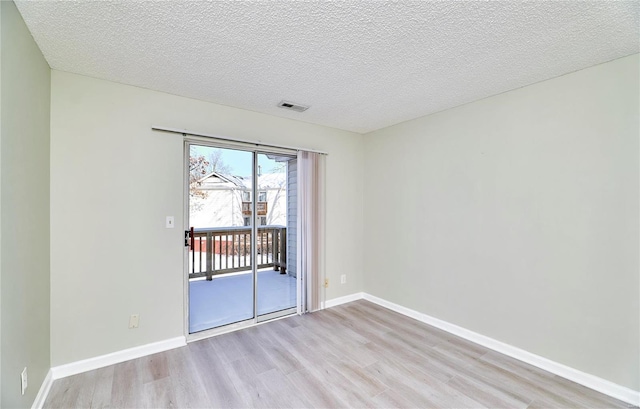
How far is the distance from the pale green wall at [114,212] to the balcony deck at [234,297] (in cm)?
45

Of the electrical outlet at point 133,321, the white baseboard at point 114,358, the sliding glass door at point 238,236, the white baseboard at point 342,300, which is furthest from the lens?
the white baseboard at point 342,300

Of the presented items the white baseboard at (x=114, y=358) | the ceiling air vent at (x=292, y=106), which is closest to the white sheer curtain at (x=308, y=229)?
the ceiling air vent at (x=292, y=106)

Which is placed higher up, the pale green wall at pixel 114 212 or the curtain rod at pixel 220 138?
the curtain rod at pixel 220 138

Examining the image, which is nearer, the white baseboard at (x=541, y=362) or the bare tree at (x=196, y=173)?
the white baseboard at (x=541, y=362)

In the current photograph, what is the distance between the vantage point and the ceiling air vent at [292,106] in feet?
9.54

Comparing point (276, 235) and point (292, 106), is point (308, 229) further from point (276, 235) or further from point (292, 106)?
point (292, 106)

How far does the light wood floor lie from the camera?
6.32 ft

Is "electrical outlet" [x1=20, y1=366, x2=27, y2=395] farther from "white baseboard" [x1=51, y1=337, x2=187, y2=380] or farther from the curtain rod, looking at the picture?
the curtain rod

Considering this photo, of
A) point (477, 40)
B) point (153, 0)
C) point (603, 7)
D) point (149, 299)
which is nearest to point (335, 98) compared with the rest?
point (477, 40)

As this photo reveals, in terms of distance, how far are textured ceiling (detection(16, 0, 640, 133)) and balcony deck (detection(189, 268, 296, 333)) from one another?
227cm

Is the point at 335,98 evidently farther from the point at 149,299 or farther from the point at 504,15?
the point at 149,299

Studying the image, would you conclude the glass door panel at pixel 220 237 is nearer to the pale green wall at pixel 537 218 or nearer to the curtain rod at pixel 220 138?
the curtain rod at pixel 220 138

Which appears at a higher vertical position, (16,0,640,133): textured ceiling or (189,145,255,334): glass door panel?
(16,0,640,133): textured ceiling

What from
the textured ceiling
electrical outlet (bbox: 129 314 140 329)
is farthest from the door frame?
the textured ceiling
